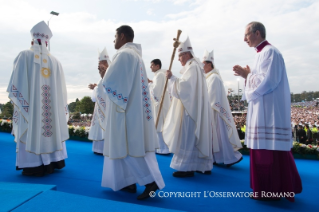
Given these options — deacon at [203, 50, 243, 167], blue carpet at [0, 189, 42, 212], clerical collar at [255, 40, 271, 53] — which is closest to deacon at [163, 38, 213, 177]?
deacon at [203, 50, 243, 167]

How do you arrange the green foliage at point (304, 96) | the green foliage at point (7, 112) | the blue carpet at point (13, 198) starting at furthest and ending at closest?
1. the green foliage at point (7, 112)
2. the green foliage at point (304, 96)
3. the blue carpet at point (13, 198)

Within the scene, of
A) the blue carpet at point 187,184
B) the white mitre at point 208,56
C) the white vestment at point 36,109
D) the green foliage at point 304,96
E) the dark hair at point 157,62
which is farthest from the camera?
the green foliage at point 304,96

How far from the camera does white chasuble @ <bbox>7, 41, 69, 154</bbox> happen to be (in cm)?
407

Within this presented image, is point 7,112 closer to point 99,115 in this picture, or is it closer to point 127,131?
point 99,115

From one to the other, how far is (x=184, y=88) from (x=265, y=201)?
2252 millimetres

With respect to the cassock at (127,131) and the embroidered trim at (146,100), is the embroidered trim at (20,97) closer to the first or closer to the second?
the cassock at (127,131)

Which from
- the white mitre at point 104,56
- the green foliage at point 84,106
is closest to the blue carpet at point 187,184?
the white mitre at point 104,56

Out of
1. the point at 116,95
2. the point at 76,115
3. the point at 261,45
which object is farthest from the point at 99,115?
the point at 76,115

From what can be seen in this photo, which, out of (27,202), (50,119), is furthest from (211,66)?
(27,202)

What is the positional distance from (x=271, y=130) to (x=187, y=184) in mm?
1632

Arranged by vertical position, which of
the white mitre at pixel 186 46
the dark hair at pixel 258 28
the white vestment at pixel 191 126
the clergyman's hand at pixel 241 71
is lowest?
the white vestment at pixel 191 126

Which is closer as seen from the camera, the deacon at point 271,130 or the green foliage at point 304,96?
the deacon at point 271,130

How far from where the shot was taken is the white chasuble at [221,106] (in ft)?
16.9

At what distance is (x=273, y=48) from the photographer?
316 centimetres
